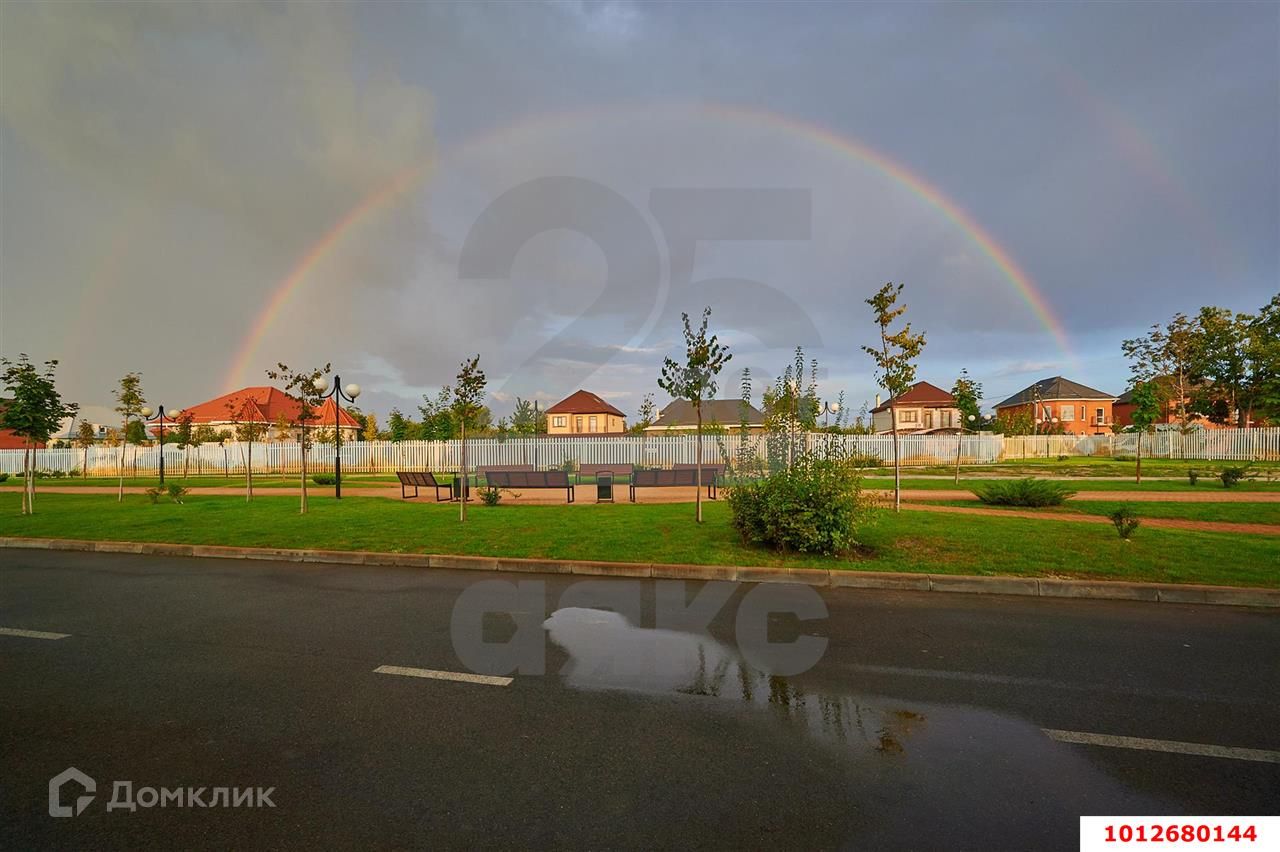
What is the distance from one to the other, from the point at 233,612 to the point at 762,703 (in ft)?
Result: 20.0

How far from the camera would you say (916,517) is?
12398mm

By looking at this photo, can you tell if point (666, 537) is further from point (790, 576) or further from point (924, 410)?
point (924, 410)

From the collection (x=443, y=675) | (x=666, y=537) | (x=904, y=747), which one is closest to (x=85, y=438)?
(x=666, y=537)

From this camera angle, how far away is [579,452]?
32281mm

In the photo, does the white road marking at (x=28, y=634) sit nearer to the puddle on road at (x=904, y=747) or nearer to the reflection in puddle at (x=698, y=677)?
the reflection in puddle at (x=698, y=677)

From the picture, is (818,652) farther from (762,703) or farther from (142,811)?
(142,811)

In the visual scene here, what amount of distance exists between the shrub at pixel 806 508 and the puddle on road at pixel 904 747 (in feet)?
12.8

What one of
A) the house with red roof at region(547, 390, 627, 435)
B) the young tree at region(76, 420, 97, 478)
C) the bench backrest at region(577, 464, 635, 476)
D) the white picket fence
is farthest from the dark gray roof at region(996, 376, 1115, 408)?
the young tree at region(76, 420, 97, 478)

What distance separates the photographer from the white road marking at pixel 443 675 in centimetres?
481

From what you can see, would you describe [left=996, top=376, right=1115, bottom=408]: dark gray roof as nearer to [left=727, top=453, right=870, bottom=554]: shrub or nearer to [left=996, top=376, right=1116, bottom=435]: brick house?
[left=996, top=376, right=1116, bottom=435]: brick house

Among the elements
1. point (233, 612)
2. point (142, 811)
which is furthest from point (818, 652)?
point (233, 612)

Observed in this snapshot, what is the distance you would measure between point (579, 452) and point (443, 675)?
27378 mm

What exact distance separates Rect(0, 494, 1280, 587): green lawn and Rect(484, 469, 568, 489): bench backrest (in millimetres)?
2523

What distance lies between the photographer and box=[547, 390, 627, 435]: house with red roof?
74.4 meters
